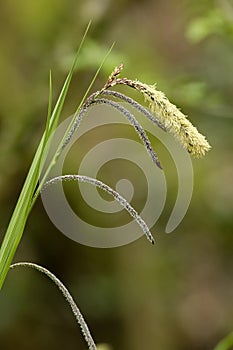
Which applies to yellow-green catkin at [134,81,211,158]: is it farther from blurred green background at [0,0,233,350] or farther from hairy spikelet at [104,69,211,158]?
blurred green background at [0,0,233,350]

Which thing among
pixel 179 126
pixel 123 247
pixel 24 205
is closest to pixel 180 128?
pixel 179 126

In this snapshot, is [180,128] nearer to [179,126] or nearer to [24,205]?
[179,126]

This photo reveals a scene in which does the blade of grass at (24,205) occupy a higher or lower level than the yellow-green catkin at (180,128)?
lower

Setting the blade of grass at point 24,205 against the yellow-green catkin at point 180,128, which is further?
the blade of grass at point 24,205

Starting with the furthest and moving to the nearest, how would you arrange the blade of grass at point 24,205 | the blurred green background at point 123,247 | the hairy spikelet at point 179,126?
the blurred green background at point 123,247, the blade of grass at point 24,205, the hairy spikelet at point 179,126

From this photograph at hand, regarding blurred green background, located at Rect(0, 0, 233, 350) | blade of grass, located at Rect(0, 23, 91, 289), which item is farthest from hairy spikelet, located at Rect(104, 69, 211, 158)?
blurred green background, located at Rect(0, 0, 233, 350)

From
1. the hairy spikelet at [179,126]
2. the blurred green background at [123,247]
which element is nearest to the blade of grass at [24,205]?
the hairy spikelet at [179,126]

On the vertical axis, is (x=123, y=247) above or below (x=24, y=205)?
above

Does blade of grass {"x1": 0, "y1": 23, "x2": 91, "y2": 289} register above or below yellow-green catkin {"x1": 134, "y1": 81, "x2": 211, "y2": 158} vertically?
below

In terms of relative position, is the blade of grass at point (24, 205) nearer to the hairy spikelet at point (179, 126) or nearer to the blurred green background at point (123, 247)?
the hairy spikelet at point (179, 126)

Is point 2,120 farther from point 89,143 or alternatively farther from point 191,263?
point 191,263
